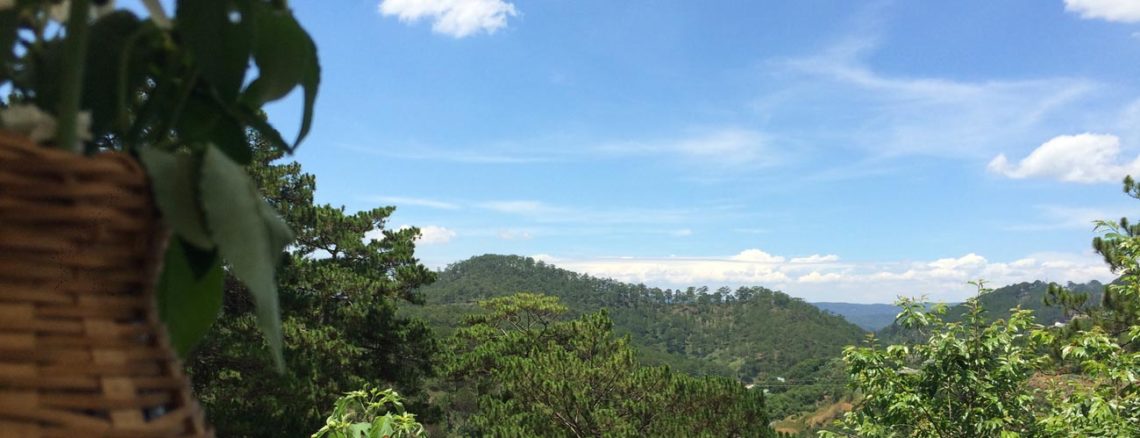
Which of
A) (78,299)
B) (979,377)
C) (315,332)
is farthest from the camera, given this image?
(315,332)

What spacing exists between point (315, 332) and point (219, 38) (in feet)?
25.0

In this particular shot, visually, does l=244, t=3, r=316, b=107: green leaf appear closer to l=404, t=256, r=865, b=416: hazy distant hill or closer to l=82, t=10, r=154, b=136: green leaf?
l=82, t=10, r=154, b=136: green leaf

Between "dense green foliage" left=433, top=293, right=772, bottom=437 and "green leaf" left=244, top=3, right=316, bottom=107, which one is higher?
"green leaf" left=244, top=3, right=316, bottom=107

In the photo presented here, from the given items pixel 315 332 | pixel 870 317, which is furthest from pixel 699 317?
pixel 870 317

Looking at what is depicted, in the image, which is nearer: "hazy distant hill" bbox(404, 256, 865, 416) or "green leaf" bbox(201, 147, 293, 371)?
"green leaf" bbox(201, 147, 293, 371)

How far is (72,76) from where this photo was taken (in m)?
0.27

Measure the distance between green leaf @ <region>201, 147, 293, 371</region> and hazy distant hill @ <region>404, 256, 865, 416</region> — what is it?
39.9 m

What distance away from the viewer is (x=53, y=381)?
241 millimetres

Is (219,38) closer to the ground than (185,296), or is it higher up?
higher up

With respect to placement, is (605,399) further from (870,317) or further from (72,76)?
(870,317)

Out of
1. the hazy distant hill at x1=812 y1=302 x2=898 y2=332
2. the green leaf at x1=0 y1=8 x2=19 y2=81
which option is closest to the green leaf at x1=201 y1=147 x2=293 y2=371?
the green leaf at x1=0 y1=8 x2=19 y2=81

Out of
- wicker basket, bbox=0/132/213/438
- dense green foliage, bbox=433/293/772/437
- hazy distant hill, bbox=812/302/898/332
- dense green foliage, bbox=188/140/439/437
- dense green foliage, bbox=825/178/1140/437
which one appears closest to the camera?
wicker basket, bbox=0/132/213/438

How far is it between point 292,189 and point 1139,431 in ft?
29.0

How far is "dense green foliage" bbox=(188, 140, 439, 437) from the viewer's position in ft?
20.8
